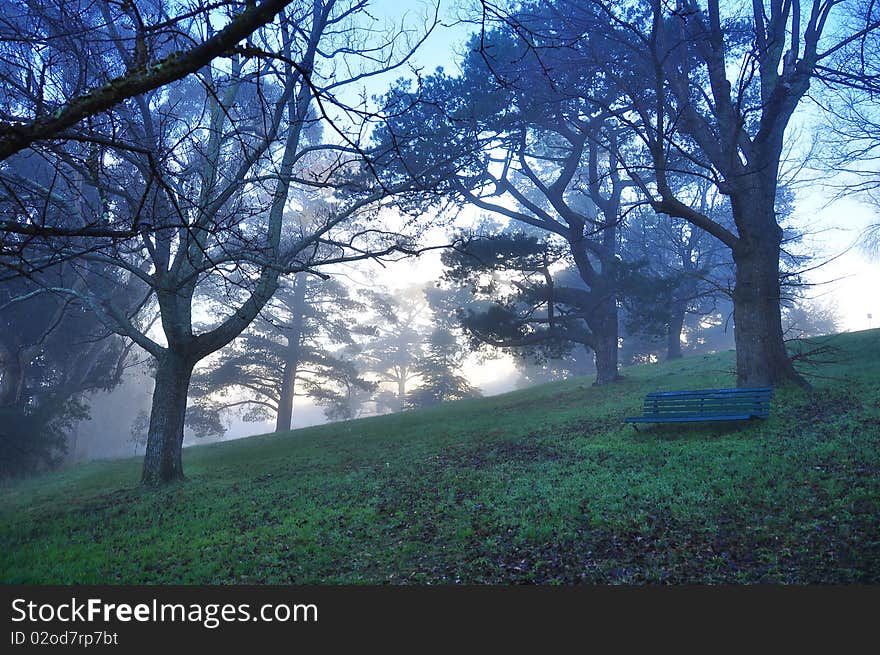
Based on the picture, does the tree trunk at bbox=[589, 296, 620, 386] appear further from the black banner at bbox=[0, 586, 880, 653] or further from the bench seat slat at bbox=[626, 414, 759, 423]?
the black banner at bbox=[0, 586, 880, 653]

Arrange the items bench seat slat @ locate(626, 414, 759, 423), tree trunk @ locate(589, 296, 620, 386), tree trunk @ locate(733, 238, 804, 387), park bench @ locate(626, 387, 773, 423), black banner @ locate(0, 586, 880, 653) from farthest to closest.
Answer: tree trunk @ locate(589, 296, 620, 386), tree trunk @ locate(733, 238, 804, 387), park bench @ locate(626, 387, 773, 423), bench seat slat @ locate(626, 414, 759, 423), black banner @ locate(0, 586, 880, 653)

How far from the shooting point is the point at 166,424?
41.8 ft

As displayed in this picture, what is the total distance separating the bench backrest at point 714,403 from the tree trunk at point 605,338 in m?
10.6

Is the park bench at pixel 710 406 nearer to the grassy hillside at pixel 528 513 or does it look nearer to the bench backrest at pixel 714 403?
the bench backrest at pixel 714 403

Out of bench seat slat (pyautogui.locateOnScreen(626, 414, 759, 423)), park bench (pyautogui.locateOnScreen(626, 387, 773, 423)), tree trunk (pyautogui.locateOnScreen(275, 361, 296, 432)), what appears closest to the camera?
bench seat slat (pyautogui.locateOnScreen(626, 414, 759, 423))

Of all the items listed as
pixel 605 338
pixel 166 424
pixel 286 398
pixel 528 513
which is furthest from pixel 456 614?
pixel 286 398

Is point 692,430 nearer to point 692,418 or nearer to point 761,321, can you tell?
point 692,418

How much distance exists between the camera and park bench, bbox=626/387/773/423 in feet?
34.2

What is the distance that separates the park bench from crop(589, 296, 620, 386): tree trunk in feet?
34.9

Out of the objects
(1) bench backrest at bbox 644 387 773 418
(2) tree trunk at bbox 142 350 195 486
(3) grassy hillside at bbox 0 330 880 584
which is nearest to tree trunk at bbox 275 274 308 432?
(3) grassy hillside at bbox 0 330 880 584

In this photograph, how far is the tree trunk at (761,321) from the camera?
1234cm

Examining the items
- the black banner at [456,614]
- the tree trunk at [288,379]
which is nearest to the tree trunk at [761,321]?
the black banner at [456,614]

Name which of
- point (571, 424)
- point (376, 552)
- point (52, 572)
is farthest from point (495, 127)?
point (52, 572)

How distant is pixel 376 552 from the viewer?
6.81 metres
